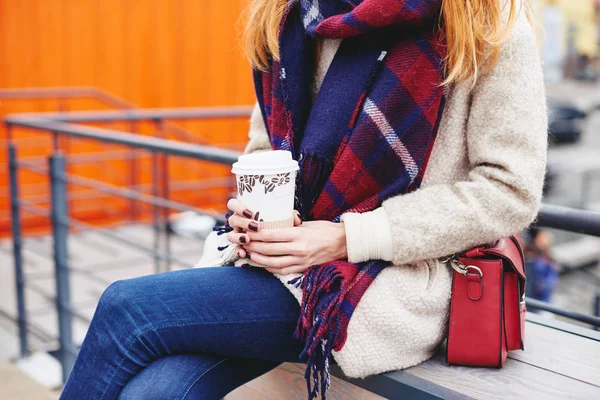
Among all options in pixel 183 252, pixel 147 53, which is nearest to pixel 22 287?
pixel 183 252

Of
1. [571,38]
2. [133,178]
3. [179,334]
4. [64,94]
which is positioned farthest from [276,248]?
[571,38]

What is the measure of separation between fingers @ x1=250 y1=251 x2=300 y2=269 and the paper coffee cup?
59mm

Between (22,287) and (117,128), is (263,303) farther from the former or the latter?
(117,128)

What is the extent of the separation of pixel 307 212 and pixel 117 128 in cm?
646

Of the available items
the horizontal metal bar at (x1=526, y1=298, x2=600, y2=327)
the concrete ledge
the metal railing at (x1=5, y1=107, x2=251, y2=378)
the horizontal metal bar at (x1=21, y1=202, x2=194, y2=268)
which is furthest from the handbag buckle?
the concrete ledge

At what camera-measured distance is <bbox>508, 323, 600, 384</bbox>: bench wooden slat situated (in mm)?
1369

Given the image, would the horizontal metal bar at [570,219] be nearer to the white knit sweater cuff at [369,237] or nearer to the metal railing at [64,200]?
the white knit sweater cuff at [369,237]

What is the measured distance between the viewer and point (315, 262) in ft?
4.33

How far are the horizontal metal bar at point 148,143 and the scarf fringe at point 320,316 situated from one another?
0.98 m

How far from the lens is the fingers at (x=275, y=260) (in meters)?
1.30

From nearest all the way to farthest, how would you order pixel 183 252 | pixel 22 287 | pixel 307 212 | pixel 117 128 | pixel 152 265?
pixel 307 212, pixel 22 287, pixel 152 265, pixel 183 252, pixel 117 128

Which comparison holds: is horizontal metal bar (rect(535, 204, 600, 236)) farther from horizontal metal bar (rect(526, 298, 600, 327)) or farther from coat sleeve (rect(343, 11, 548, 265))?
coat sleeve (rect(343, 11, 548, 265))

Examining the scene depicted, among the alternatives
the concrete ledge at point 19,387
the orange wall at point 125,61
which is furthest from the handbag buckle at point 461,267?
the orange wall at point 125,61

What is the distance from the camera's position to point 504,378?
1323mm
